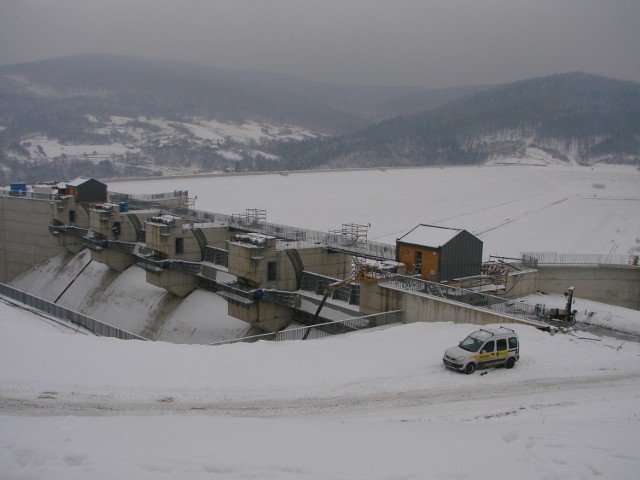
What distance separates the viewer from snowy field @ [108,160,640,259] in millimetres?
67375

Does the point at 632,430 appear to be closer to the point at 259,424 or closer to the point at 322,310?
the point at 259,424

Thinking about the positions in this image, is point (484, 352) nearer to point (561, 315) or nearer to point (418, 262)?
point (561, 315)

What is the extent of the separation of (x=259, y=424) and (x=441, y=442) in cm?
392

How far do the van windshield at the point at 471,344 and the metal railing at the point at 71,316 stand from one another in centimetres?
1386

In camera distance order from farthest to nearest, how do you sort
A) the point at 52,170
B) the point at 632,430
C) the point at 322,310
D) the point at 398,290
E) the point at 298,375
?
the point at 52,170
the point at 322,310
the point at 398,290
the point at 298,375
the point at 632,430

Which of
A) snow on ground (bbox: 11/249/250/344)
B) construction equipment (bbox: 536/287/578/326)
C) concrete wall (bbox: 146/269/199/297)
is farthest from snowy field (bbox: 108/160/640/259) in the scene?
construction equipment (bbox: 536/287/578/326)

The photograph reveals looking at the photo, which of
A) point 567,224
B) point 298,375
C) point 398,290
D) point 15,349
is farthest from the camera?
point 567,224

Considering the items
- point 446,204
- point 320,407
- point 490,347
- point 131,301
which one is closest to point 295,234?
point 131,301

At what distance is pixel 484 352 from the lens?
1862 cm

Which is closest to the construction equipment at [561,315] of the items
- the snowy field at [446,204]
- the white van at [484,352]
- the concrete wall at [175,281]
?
the white van at [484,352]

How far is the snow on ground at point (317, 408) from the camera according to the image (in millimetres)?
10883

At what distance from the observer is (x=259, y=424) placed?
520 inches

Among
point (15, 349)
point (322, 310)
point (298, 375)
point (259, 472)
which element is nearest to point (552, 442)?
point (259, 472)

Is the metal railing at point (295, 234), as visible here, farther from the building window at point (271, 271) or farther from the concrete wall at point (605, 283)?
the concrete wall at point (605, 283)
